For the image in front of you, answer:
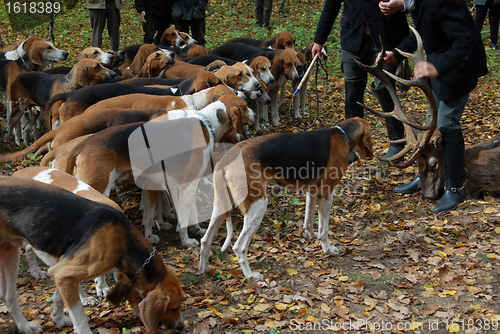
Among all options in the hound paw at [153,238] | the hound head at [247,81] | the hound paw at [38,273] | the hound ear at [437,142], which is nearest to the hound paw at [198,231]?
the hound paw at [153,238]

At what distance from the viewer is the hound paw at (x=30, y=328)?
10.6ft

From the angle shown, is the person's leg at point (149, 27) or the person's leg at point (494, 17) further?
the person's leg at point (494, 17)

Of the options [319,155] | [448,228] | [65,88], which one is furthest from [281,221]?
[65,88]

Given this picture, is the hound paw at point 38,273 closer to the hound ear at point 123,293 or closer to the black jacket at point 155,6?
the hound ear at point 123,293

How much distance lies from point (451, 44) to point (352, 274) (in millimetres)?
2724

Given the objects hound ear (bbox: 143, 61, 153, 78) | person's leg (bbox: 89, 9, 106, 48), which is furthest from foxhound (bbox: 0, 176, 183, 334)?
person's leg (bbox: 89, 9, 106, 48)

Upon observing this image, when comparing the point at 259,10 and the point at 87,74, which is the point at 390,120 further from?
the point at 259,10

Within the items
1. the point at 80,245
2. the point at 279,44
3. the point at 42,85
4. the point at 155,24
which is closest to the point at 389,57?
the point at 80,245

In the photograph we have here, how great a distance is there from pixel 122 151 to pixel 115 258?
1594 millimetres

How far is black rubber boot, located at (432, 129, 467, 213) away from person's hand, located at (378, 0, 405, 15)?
1.65 metres

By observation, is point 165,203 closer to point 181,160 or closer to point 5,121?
point 181,160

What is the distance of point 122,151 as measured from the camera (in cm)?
433

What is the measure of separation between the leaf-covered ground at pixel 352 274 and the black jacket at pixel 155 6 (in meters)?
5.88

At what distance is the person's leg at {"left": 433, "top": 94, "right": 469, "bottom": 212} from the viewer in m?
4.76
